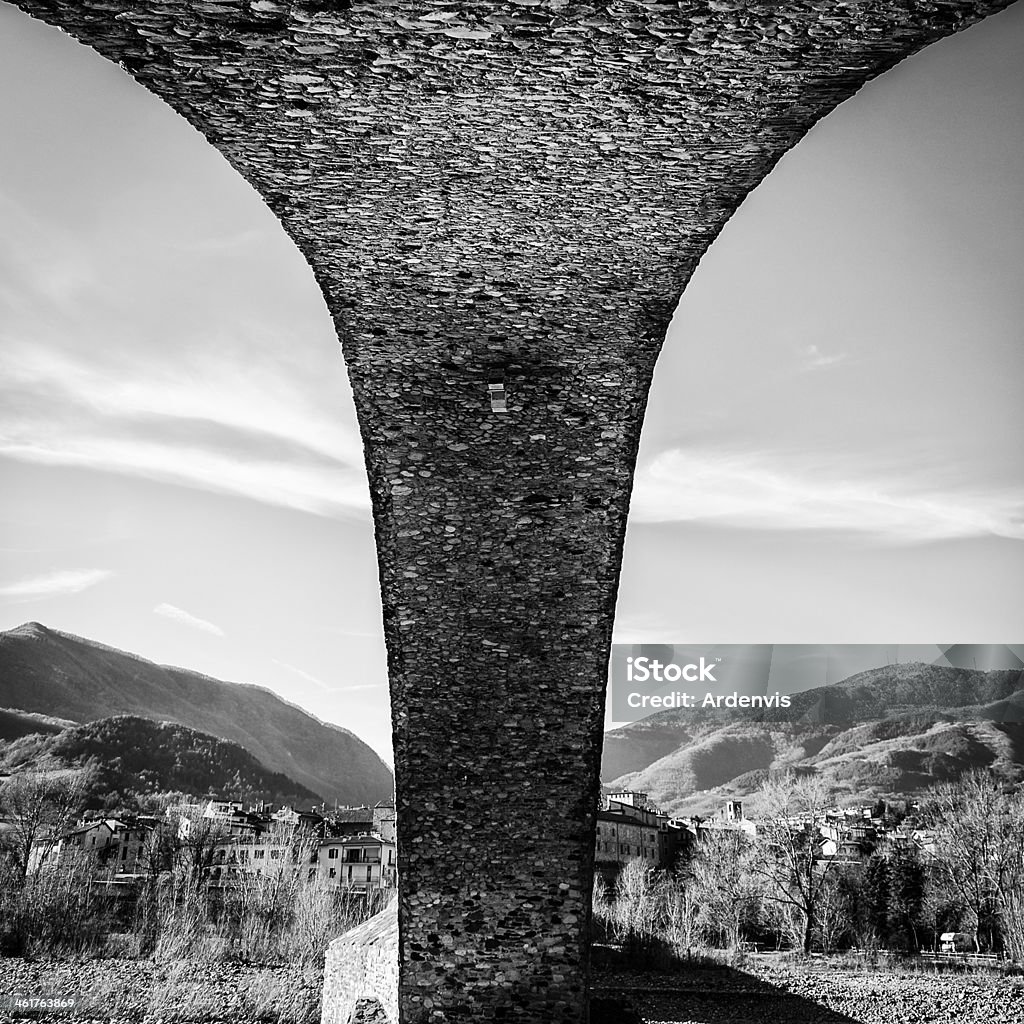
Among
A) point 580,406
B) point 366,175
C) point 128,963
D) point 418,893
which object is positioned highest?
point 366,175

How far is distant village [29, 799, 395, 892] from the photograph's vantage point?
28938mm

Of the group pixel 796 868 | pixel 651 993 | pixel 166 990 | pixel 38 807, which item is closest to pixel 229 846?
pixel 38 807

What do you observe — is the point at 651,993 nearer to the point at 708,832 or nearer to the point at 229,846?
the point at 708,832

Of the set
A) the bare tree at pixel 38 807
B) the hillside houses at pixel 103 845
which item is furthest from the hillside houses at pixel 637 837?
the bare tree at pixel 38 807

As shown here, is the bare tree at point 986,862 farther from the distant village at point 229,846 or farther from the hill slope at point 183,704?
the hill slope at point 183,704

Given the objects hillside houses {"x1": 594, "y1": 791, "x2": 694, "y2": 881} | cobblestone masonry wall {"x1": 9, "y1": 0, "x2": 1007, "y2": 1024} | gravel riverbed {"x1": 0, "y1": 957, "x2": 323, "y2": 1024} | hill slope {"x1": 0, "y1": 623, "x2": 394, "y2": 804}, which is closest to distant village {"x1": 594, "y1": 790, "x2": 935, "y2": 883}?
hillside houses {"x1": 594, "y1": 791, "x2": 694, "y2": 881}

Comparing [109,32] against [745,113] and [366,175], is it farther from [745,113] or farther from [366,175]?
[745,113]

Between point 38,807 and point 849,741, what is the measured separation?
128ft

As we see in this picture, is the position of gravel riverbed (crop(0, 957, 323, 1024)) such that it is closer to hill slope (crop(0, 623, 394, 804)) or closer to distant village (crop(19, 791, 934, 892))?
distant village (crop(19, 791, 934, 892))

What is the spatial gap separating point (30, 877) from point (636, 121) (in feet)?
94.3

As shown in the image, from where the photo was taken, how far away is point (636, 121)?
11.3 ft

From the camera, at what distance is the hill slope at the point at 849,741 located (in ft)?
153

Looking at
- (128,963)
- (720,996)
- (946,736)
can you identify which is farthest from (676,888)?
(946,736)

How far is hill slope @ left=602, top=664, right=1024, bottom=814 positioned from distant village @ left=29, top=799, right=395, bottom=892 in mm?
19620
